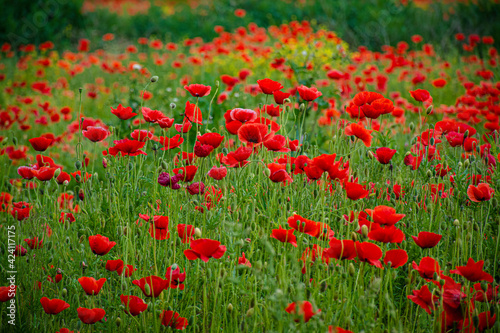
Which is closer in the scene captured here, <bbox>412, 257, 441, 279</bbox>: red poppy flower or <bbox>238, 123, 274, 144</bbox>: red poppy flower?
<bbox>412, 257, 441, 279</bbox>: red poppy flower

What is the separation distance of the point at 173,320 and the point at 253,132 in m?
0.69

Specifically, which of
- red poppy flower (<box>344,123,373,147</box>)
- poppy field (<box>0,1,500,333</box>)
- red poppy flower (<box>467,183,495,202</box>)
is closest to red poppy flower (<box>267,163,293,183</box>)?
poppy field (<box>0,1,500,333</box>)

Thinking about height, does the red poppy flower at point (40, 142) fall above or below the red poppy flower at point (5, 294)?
above

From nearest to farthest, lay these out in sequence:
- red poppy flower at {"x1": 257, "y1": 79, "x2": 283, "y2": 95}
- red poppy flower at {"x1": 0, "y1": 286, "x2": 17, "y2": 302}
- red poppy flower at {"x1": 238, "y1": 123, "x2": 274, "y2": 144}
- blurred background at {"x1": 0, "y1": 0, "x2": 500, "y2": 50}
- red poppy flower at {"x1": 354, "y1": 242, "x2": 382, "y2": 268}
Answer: red poppy flower at {"x1": 354, "y1": 242, "x2": 382, "y2": 268} → red poppy flower at {"x1": 0, "y1": 286, "x2": 17, "y2": 302} → red poppy flower at {"x1": 238, "y1": 123, "x2": 274, "y2": 144} → red poppy flower at {"x1": 257, "y1": 79, "x2": 283, "y2": 95} → blurred background at {"x1": 0, "y1": 0, "x2": 500, "y2": 50}

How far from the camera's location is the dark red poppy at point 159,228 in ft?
4.88

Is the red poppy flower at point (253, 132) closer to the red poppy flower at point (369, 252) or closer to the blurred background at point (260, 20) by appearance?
the red poppy flower at point (369, 252)

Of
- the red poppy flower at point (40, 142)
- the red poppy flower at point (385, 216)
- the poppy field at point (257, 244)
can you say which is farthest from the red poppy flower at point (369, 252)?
the red poppy flower at point (40, 142)

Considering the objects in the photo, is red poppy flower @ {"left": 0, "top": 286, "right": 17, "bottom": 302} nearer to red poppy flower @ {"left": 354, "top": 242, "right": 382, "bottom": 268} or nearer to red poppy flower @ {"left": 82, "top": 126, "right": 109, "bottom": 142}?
red poppy flower @ {"left": 82, "top": 126, "right": 109, "bottom": 142}

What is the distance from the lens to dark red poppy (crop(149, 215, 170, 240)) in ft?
4.88

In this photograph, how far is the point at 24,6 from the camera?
9008mm

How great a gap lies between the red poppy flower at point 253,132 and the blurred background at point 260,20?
686 cm

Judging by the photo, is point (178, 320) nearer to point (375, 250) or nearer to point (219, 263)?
point (219, 263)

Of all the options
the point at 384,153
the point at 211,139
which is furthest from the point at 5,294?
the point at 384,153

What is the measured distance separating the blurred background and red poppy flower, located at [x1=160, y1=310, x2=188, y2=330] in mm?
7245
